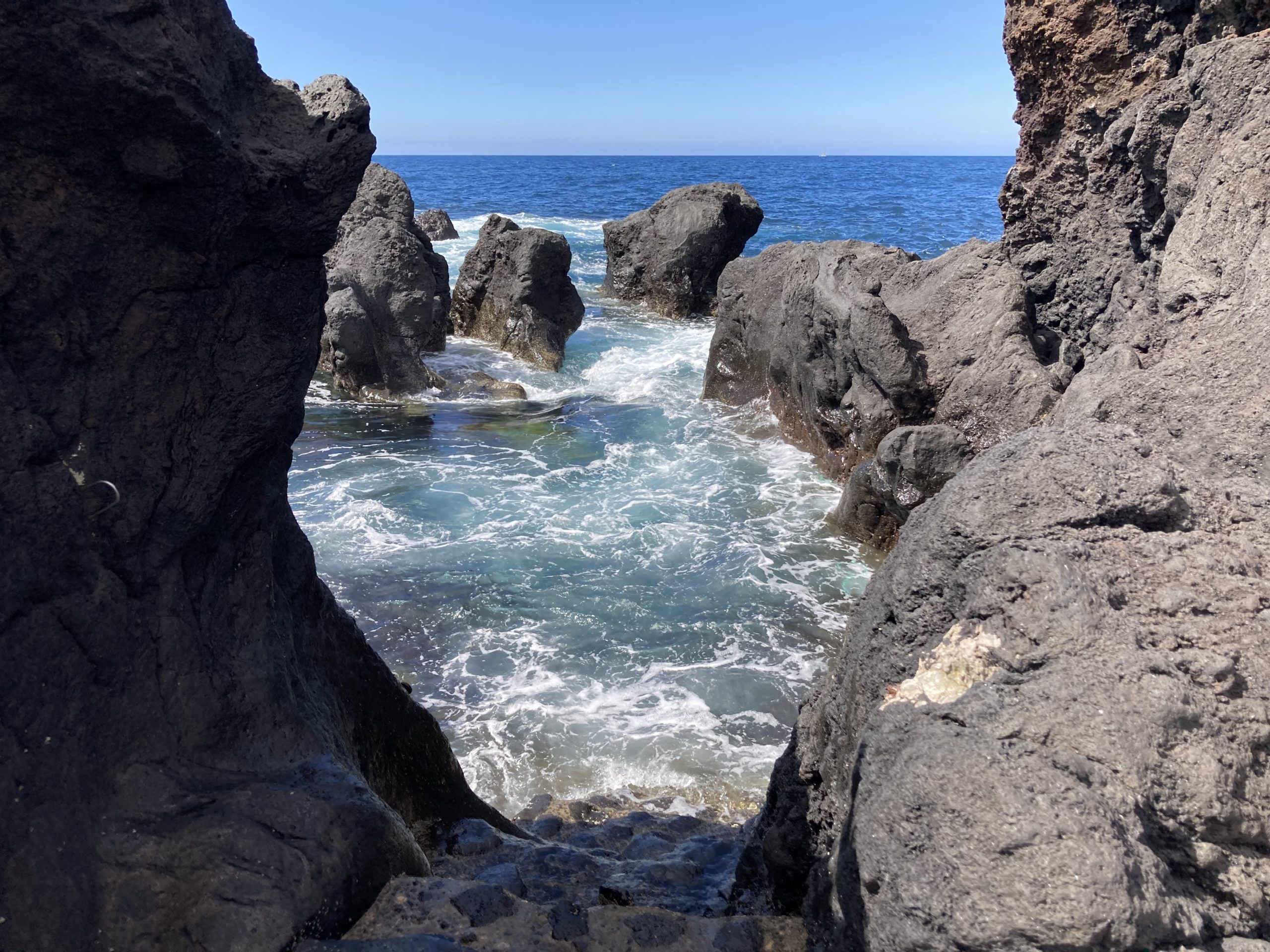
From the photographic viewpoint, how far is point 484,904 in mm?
2920

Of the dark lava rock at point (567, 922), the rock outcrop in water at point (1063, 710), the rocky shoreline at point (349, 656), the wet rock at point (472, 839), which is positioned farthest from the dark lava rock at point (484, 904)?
the rock outcrop in water at point (1063, 710)

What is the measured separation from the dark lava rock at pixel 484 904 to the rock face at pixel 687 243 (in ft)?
56.8

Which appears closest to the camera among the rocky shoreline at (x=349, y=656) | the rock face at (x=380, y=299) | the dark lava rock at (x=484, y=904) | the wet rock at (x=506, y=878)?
the rocky shoreline at (x=349, y=656)

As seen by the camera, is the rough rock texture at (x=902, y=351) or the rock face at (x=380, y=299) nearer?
the rough rock texture at (x=902, y=351)

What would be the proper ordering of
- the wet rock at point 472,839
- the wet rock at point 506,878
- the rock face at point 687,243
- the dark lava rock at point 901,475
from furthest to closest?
the rock face at point 687,243, the dark lava rock at point 901,475, the wet rock at point 472,839, the wet rock at point 506,878

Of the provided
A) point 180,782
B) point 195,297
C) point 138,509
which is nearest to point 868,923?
point 180,782

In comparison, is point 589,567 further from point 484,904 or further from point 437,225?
point 437,225

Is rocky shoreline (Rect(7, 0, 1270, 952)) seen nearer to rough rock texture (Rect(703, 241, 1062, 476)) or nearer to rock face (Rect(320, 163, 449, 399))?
rough rock texture (Rect(703, 241, 1062, 476))

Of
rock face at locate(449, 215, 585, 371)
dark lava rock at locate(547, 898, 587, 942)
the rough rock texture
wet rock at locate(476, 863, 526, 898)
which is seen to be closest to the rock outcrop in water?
dark lava rock at locate(547, 898, 587, 942)

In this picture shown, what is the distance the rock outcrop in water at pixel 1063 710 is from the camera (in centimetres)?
193

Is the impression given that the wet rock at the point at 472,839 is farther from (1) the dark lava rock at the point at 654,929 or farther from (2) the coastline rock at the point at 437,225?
(2) the coastline rock at the point at 437,225

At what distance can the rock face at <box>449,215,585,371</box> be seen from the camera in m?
15.9

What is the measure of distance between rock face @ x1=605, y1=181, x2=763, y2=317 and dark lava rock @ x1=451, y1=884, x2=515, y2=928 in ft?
56.8

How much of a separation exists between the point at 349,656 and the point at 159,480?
1522 mm
